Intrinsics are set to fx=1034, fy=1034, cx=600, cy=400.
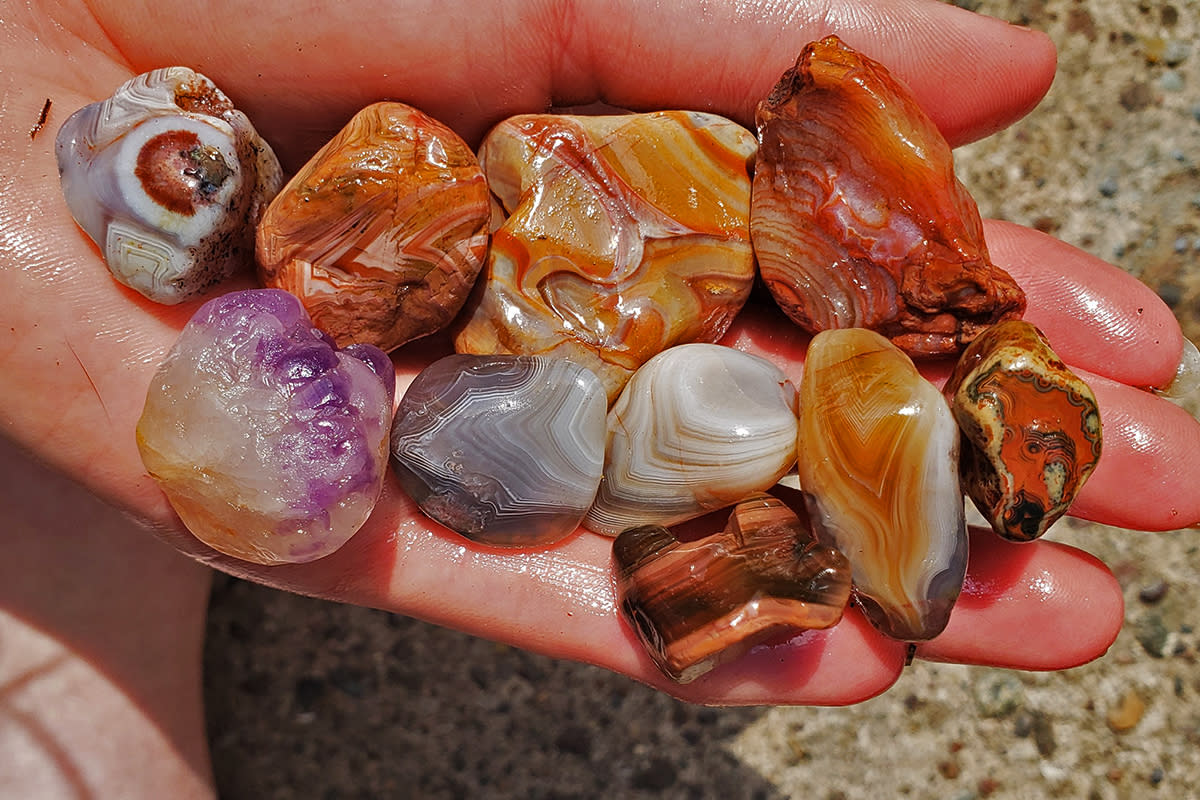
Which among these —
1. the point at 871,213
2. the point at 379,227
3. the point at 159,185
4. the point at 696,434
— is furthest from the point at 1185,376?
the point at 159,185

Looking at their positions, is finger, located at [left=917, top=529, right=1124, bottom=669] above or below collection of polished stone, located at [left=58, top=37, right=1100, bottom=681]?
below

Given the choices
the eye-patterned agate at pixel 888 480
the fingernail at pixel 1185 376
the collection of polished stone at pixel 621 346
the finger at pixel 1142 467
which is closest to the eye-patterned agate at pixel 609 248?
the collection of polished stone at pixel 621 346

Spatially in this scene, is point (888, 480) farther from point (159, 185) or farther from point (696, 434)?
point (159, 185)

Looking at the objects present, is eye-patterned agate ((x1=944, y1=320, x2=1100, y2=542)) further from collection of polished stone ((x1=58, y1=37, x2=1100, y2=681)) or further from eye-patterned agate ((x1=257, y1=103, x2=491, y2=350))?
eye-patterned agate ((x1=257, y1=103, x2=491, y2=350))

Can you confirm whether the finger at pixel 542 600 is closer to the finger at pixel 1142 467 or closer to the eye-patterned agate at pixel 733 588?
the eye-patterned agate at pixel 733 588

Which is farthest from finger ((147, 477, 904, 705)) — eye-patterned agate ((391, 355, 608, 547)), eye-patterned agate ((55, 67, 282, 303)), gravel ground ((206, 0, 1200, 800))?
gravel ground ((206, 0, 1200, 800))

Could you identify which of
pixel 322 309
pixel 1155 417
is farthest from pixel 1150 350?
pixel 322 309
